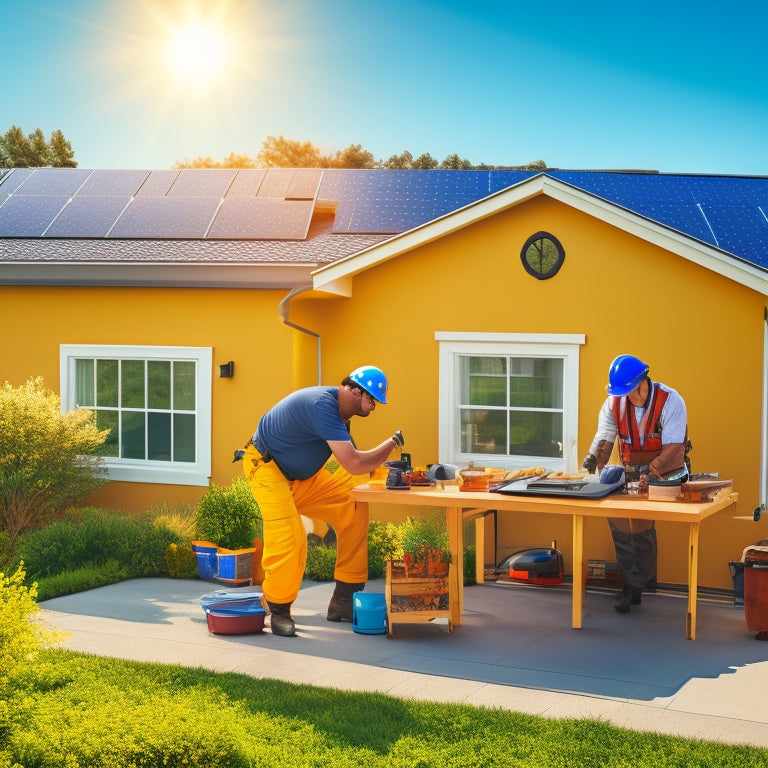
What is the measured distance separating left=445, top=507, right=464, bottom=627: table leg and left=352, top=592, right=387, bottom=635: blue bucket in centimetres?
53

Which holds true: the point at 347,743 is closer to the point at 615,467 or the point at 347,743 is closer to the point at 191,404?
the point at 615,467

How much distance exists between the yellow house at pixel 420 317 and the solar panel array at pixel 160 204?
5 cm

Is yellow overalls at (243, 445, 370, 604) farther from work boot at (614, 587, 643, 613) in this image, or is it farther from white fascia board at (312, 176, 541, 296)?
white fascia board at (312, 176, 541, 296)

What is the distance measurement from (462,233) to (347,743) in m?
5.90

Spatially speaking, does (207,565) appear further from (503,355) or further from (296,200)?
(296,200)

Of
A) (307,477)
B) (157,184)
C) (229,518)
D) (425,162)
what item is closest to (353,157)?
(425,162)

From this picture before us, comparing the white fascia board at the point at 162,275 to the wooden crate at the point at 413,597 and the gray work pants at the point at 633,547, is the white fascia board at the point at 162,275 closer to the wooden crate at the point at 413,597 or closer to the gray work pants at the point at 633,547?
the wooden crate at the point at 413,597

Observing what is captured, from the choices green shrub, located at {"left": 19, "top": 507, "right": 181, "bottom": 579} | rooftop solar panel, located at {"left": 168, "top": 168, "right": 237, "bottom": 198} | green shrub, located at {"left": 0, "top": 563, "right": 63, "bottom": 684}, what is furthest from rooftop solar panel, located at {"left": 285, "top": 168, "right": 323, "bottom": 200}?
green shrub, located at {"left": 0, "top": 563, "right": 63, "bottom": 684}

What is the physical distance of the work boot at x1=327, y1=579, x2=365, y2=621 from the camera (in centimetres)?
807

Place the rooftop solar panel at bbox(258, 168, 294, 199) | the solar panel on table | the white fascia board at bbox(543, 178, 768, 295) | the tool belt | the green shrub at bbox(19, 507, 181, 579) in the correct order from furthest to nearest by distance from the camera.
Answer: the rooftop solar panel at bbox(258, 168, 294, 199)
the solar panel on table
the green shrub at bbox(19, 507, 181, 579)
the white fascia board at bbox(543, 178, 768, 295)
the tool belt

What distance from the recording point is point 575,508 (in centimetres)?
733

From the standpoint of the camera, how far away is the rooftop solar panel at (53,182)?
1395 cm

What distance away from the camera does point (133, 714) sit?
528 centimetres

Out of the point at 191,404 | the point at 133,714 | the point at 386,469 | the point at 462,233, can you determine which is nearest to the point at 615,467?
the point at 386,469
